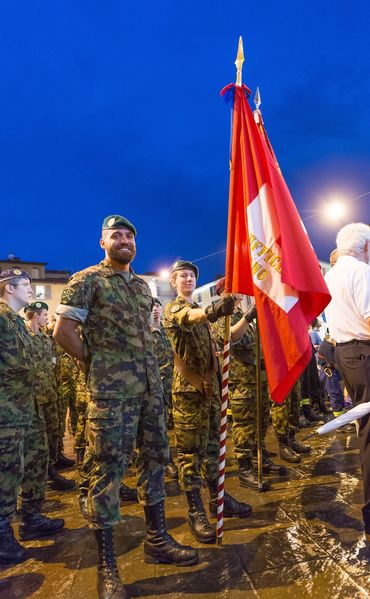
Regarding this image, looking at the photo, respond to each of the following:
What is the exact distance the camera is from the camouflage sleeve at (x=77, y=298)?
9.39 feet

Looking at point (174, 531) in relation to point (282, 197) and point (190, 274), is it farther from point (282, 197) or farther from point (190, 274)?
point (282, 197)

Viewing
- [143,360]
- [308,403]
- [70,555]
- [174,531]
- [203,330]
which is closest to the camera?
[143,360]

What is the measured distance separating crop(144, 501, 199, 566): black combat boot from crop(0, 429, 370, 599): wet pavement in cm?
6

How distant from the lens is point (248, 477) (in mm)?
4457

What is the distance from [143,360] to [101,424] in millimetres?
565

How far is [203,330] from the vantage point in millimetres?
3900

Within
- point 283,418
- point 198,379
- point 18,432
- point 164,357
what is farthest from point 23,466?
point 164,357

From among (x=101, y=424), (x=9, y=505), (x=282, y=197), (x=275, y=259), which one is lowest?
(x=9, y=505)

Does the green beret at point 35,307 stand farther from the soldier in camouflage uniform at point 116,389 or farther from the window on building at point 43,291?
the window on building at point 43,291

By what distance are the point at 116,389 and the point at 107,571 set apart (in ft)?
3.92

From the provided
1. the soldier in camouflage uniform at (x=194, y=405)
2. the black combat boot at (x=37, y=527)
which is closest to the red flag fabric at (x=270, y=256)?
the soldier in camouflage uniform at (x=194, y=405)

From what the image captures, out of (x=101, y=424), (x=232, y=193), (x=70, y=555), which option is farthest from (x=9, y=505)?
(x=232, y=193)

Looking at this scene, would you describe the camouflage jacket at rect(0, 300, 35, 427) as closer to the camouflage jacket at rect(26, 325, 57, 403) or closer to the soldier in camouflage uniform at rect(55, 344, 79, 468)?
the camouflage jacket at rect(26, 325, 57, 403)

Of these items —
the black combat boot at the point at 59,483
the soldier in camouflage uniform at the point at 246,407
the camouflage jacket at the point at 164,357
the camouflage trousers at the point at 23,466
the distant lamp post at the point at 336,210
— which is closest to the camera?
the camouflage trousers at the point at 23,466
